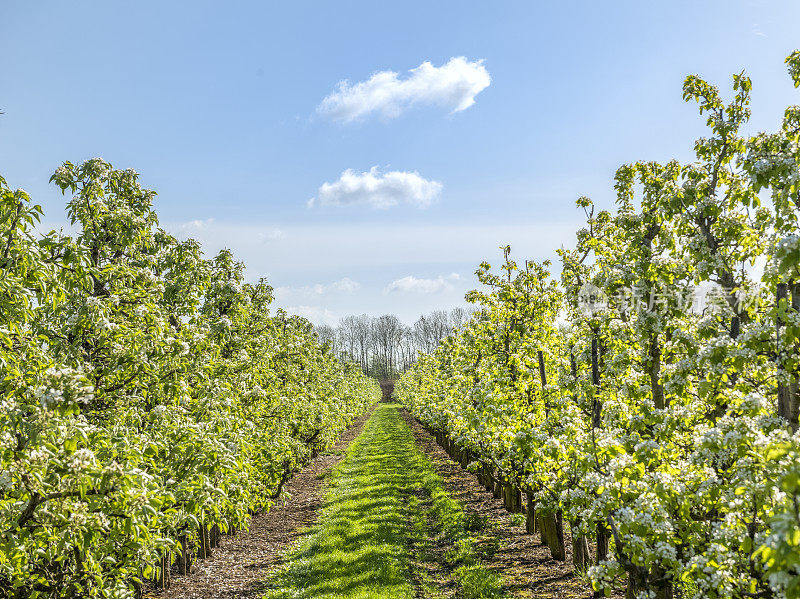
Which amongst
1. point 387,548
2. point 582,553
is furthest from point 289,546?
point 582,553

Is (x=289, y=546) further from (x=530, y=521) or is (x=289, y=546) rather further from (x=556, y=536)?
(x=556, y=536)

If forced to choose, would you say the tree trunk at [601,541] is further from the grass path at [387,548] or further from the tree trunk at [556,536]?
the grass path at [387,548]

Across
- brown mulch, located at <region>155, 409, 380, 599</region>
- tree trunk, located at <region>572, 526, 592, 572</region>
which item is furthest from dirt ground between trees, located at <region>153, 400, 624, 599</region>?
tree trunk, located at <region>572, 526, 592, 572</region>

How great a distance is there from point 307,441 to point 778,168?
25.3m

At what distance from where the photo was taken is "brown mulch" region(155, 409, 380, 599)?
1238cm

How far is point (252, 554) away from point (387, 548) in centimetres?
456

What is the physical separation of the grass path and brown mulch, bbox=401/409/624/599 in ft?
1.90

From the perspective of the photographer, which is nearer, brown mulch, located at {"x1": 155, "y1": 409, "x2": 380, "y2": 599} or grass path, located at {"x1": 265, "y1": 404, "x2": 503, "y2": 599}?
grass path, located at {"x1": 265, "y1": 404, "x2": 503, "y2": 599}

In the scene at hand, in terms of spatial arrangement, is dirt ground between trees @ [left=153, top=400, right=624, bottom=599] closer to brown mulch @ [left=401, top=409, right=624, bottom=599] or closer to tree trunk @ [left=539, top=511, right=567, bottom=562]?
brown mulch @ [left=401, top=409, right=624, bottom=599]

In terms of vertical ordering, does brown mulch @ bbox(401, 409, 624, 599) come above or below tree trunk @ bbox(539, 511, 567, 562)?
below

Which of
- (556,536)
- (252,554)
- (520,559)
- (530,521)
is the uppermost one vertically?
(556,536)

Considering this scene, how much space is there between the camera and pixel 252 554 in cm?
1522

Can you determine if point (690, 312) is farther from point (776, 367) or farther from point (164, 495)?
point (164, 495)

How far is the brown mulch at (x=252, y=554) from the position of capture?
1238cm
